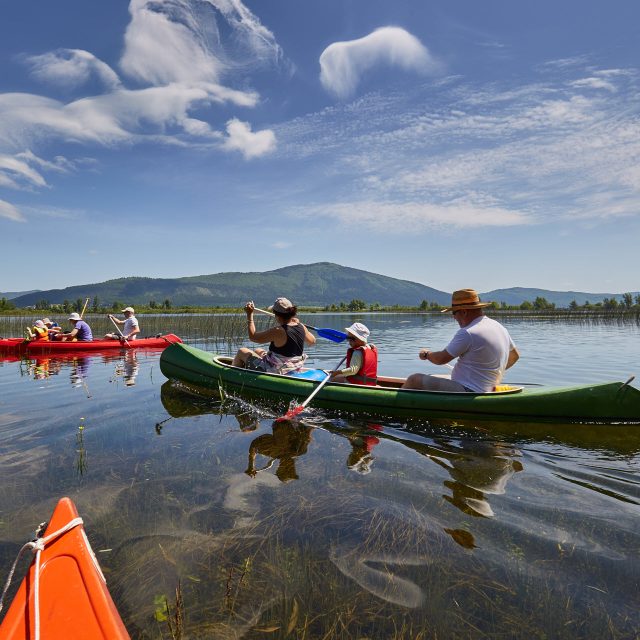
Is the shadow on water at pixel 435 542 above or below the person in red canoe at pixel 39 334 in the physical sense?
below

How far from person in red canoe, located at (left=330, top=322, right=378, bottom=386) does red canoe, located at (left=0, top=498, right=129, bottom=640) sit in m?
5.28

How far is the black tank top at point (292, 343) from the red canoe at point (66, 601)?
5.41 meters

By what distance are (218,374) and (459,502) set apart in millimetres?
5818

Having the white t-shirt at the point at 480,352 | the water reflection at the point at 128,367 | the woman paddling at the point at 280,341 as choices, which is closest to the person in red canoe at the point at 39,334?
the water reflection at the point at 128,367

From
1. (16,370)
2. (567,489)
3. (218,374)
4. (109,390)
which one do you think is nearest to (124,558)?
(567,489)

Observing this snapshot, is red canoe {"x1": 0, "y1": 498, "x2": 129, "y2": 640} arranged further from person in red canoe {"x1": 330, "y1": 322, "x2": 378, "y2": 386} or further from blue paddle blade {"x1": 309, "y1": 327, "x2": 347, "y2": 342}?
blue paddle blade {"x1": 309, "y1": 327, "x2": 347, "y2": 342}

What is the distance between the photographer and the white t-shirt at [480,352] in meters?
5.84

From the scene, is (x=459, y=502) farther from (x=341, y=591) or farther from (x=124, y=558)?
(x=124, y=558)

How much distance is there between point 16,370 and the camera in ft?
39.6

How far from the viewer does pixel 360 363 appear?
24.5ft

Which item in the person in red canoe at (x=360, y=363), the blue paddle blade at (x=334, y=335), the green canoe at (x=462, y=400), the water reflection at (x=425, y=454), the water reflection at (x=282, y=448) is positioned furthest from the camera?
the blue paddle blade at (x=334, y=335)

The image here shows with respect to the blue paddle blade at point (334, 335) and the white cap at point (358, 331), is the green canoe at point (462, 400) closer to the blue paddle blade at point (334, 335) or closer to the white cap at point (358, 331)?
the white cap at point (358, 331)

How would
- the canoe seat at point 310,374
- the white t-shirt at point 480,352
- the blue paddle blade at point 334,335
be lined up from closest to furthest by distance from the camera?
the white t-shirt at point 480,352, the canoe seat at point 310,374, the blue paddle blade at point 334,335

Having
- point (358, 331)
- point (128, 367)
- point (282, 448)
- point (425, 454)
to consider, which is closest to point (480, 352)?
point (425, 454)
